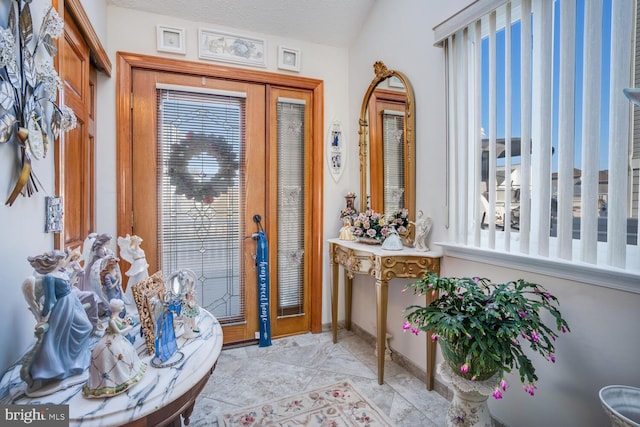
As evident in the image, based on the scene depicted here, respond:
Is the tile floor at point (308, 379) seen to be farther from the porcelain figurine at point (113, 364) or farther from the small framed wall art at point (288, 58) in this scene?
the small framed wall art at point (288, 58)

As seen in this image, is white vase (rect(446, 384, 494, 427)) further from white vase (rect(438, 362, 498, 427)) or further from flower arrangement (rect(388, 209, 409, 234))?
flower arrangement (rect(388, 209, 409, 234))

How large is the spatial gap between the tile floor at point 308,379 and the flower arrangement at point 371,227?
3.30 feet

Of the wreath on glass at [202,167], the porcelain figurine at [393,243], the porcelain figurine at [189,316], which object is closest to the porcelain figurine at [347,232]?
the porcelain figurine at [393,243]

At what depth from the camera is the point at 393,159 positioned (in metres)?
2.47

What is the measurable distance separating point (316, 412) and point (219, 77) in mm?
2650

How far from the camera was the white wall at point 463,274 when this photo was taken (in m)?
1.24

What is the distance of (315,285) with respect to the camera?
119 inches

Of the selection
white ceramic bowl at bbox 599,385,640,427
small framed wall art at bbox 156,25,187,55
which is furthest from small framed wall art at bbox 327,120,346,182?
white ceramic bowl at bbox 599,385,640,427

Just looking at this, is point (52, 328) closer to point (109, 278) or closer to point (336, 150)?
point (109, 278)

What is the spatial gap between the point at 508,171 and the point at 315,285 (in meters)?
1.95

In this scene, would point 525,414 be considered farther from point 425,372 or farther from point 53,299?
point 53,299

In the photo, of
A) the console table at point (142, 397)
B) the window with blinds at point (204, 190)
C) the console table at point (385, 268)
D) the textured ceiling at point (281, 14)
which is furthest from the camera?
the window with blinds at point (204, 190)

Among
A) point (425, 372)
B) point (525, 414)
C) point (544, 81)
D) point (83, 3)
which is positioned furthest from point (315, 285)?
point (83, 3)

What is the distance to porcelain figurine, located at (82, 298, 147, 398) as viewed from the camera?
846 mm
